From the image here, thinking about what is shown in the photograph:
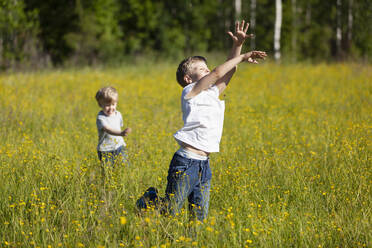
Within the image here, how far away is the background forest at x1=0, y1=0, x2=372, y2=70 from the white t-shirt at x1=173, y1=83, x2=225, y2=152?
14177 millimetres

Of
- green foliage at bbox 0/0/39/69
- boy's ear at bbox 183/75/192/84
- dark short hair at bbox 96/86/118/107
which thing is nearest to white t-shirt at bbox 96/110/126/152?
dark short hair at bbox 96/86/118/107

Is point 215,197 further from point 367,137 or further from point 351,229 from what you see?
point 367,137

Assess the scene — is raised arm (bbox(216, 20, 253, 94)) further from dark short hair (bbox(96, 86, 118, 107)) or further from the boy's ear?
dark short hair (bbox(96, 86, 118, 107))

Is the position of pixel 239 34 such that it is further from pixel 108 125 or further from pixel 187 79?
pixel 108 125

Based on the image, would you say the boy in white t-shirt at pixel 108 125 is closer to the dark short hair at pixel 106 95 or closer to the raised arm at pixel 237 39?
the dark short hair at pixel 106 95

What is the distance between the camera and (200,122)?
285cm

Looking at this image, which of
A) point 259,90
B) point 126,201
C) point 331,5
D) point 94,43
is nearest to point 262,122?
point 126,201

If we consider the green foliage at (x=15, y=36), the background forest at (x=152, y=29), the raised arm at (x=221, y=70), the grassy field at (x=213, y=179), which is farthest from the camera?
the background forest at (x=152, y=29)

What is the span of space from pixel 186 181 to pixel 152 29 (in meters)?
23.6

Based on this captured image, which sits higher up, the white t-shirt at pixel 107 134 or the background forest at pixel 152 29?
the background forest at pixel 152 29

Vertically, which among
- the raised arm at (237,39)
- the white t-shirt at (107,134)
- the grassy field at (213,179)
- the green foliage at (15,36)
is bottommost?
the grassy field at (213,179)

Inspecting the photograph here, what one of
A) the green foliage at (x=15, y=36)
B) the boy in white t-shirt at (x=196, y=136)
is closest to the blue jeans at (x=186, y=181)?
the boy in white t-shirt at (x=196, y=136)

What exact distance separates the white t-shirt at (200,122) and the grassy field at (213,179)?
457 mm

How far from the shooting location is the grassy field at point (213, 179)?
276cm
